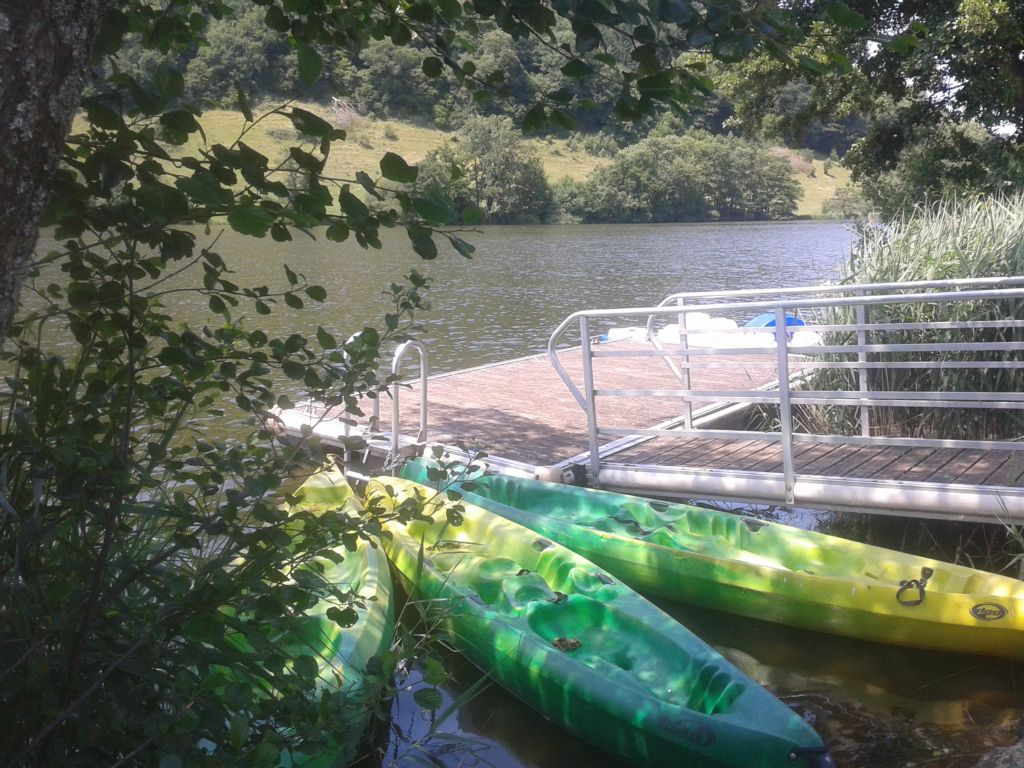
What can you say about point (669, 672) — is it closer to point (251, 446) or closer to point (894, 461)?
point (251, 446)

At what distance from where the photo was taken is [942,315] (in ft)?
20.6

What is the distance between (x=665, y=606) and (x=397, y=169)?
384 cm

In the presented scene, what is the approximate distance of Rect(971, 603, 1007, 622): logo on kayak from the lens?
4.12 m

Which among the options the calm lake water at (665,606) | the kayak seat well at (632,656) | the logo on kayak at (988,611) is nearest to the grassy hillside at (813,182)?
the calm lake water at (665,606)

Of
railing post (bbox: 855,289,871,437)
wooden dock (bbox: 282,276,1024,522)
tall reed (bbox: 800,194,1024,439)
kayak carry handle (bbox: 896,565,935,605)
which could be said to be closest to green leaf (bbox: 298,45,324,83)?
Answer: wooden dock (bbox: 282,276,1024,522)

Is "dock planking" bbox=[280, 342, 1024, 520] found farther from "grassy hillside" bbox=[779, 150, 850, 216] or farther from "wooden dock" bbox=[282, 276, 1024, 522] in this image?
"grassy hillside" bbox=[779, 150, 850, 216]

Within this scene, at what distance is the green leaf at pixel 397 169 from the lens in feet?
6.27

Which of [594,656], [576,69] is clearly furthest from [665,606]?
[576,69]

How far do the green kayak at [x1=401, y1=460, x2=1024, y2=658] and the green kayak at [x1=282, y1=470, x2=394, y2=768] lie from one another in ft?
1.95

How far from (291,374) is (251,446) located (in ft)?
0.79

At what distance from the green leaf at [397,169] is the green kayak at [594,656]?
0.94 m

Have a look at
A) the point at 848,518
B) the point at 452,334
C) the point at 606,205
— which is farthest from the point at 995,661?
the point at 606,205

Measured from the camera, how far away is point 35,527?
1.98 metres

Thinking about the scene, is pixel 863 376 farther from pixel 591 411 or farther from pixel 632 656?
pixel 632 656
